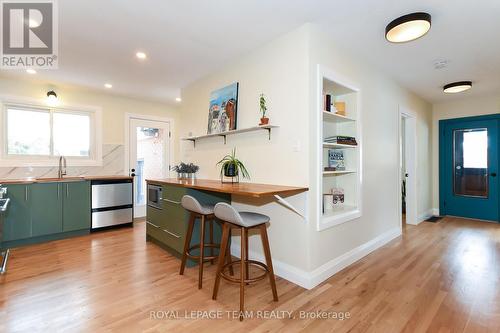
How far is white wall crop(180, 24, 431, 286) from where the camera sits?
7.46 ft

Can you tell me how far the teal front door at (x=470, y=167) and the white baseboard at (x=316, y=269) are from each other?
10.7 feet

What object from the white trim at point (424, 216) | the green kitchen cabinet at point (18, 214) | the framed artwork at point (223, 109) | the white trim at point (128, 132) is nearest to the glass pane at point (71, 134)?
the white trim at point (128, 132)

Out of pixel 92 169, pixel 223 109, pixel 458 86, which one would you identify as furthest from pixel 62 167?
pixel 458 86

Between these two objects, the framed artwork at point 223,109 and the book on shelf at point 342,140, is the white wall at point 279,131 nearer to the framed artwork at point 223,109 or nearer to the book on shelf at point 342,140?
the framed artwork at point 223,109

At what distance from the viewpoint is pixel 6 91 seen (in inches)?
146

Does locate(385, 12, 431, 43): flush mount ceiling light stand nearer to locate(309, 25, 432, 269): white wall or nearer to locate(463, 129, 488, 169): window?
locate(309, 25, 432, 269): white wall

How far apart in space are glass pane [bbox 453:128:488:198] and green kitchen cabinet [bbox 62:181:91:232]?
707 centimetres

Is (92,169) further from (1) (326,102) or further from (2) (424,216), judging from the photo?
(2) (424,216)

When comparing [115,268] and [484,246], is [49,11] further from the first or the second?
[484,246]

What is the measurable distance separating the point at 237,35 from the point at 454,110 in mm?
5068

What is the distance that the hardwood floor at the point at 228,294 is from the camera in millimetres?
1720

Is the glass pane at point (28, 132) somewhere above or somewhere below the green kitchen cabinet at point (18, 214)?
above

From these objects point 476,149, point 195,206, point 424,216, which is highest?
point 476,149

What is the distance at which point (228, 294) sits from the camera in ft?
6.95
